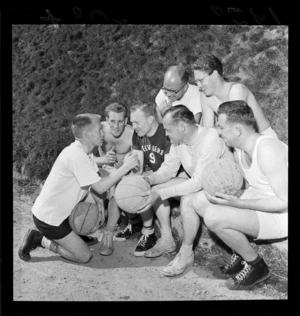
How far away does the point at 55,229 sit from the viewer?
6.70 m

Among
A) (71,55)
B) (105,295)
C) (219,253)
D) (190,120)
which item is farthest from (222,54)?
(105,295)

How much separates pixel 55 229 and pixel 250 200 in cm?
219

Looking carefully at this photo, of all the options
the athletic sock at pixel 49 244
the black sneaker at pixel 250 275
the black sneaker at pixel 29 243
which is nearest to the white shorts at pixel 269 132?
the black sneaker at pixel 250 275

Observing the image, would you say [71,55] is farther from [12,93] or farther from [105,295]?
[105,295]

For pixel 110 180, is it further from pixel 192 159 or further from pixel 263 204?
pixel 263 204

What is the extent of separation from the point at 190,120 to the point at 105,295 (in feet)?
6.96

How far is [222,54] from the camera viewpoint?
7211 mm

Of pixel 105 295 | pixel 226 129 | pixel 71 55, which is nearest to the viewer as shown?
pixel 226 129

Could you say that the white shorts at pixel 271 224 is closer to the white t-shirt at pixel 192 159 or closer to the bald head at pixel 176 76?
the white t-shirt at pixel 192 159

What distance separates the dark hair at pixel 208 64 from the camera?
662 cm

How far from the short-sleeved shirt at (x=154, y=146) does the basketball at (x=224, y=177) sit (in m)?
0.64

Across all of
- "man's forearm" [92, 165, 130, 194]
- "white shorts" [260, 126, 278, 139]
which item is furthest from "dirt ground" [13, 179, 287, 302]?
"white shorts" [260, 126, 278, 139]

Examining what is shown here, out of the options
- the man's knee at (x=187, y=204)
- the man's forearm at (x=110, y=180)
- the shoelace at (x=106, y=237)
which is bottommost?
the shoelace at (x=106, y=237)

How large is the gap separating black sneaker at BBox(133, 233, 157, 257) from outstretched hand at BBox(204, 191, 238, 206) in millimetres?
998
